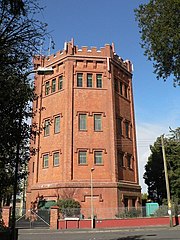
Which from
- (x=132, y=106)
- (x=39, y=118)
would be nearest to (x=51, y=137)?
(x=39, y=118)

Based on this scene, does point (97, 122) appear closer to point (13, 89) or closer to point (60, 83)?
point (60, 83)

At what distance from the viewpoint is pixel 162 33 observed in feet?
38.4

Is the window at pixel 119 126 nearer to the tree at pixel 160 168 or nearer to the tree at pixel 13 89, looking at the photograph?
the tree at pixel 160 168

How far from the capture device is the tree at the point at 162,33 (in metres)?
11.4

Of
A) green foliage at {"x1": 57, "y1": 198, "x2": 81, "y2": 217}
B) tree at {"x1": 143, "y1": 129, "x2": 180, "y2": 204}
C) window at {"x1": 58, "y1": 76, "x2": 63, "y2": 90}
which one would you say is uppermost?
window at {"x1": 58, "y1": 76, "x2": 63, "y2": 90}

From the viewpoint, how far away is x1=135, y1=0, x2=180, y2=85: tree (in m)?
11.4

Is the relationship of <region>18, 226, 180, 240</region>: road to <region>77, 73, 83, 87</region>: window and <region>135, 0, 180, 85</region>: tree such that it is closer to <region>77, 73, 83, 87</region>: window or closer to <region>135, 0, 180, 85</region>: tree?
<region>135, 0, 180, 85</region>: tree

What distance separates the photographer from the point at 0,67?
8664 mm

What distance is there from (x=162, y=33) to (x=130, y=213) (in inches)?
821

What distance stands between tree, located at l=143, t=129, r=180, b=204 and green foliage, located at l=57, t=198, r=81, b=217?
15.9 m

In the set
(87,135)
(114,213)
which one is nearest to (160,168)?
(87,135)

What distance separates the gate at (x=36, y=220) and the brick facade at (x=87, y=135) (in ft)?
8.21

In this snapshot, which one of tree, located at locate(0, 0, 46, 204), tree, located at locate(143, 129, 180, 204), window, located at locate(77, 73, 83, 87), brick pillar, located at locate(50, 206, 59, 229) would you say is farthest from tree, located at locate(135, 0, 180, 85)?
tree, located at locate(143, 129, 180, 204)

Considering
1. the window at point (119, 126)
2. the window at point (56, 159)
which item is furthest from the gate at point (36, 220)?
the window at point (119, 126)
